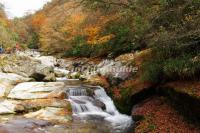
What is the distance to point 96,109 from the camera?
16250 millimetres

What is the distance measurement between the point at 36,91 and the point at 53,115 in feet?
11.2

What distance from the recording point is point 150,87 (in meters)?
14.7

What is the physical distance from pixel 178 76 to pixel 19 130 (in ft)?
22.1

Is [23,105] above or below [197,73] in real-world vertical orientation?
below

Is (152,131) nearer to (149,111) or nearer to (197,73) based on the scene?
(149,111)

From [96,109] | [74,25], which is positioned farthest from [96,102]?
[74,25]

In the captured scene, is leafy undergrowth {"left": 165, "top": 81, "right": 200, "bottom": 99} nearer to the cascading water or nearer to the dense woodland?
the dense woodland

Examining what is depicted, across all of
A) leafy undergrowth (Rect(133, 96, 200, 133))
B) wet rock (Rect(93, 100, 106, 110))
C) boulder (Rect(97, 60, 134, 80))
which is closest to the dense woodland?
leafy undergrowth (Rect(133, 96, 200, 133))

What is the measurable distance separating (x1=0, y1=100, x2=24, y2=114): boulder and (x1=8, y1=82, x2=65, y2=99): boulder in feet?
3.38

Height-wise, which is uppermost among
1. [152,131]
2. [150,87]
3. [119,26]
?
[119,26]

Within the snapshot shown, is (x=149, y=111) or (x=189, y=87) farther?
(x=149, y=111)

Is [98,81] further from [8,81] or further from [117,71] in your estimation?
[8,81]

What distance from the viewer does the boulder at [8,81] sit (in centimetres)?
1767

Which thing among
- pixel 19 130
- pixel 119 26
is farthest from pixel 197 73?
pixel 119 26
